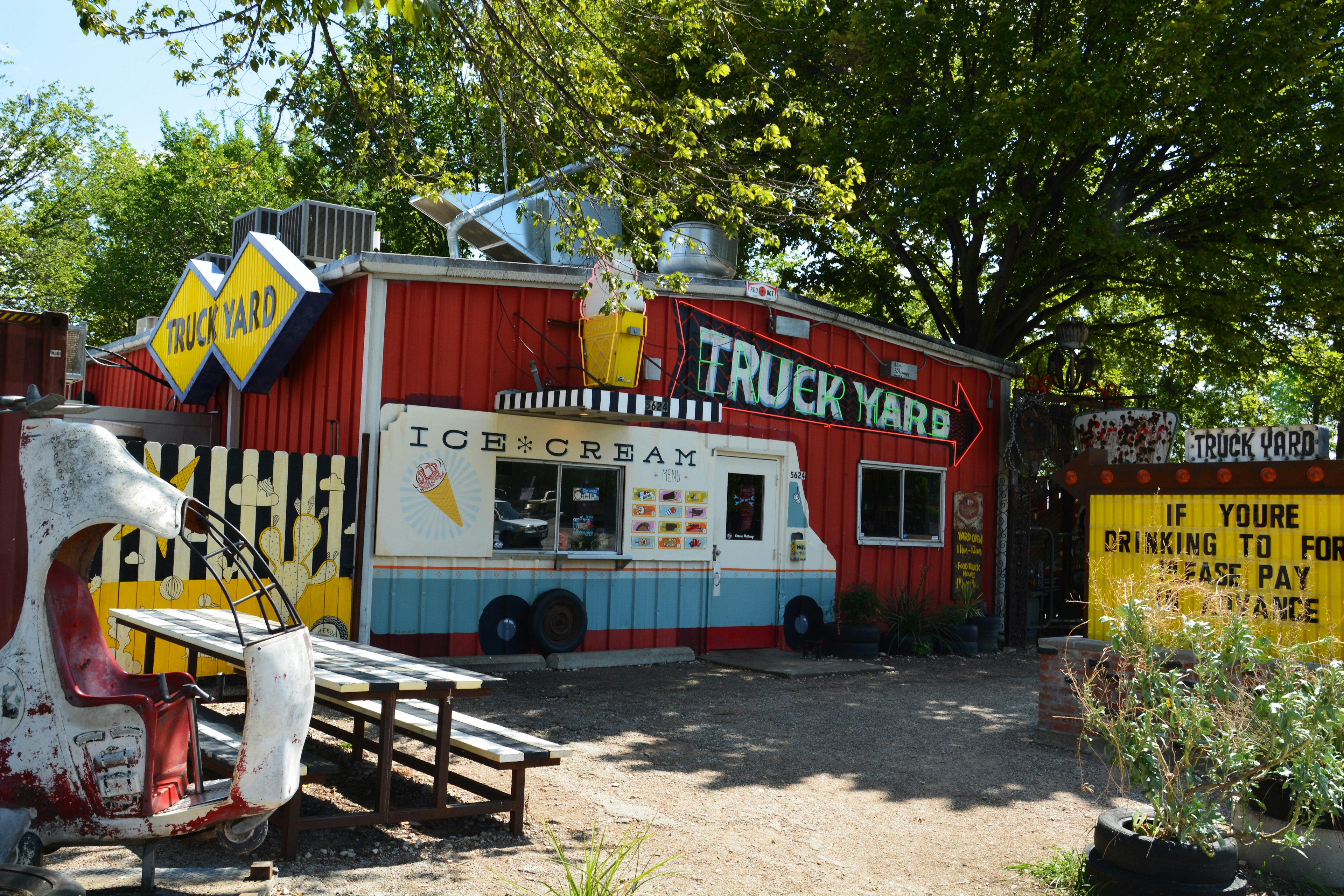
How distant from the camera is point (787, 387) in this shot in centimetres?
1235

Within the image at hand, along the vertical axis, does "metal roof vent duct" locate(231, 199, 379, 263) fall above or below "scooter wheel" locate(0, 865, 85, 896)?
above

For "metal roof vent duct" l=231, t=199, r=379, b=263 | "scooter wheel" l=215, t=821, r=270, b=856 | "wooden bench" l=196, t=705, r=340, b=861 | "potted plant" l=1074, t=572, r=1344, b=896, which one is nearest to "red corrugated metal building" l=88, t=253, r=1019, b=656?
"metal roof vent duct" l=231, t=199, r=379, b=263

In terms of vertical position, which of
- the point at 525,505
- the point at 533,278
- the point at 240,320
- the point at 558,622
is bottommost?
the point at 558,622

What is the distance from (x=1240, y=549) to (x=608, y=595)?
5889 millimetres

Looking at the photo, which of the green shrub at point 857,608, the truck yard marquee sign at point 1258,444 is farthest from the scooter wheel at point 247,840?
the green shrub at point 857,608

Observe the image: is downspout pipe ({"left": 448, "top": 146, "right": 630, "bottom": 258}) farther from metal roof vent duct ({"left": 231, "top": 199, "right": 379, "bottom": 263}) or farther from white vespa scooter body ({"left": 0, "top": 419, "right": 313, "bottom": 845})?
white vespa scooter body ({"left": 0, "top": 419, "right": 313, "bottom": 845})

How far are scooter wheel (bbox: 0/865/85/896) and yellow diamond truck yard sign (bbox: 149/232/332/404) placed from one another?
23.8ft

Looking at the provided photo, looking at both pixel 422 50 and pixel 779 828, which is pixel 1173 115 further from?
pixel 779 828

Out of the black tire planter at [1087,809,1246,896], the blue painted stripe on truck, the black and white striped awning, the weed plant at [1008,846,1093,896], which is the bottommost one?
the weed plant at [1008,846,1093,896]

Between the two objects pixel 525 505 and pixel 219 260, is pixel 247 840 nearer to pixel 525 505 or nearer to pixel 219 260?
pixel 525 505

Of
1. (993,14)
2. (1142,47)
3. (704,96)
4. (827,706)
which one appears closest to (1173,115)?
(1142,47)

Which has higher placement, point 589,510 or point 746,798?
point 589,510

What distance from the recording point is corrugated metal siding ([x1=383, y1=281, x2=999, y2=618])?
32.6 feet

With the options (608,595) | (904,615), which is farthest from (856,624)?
(608,595)
